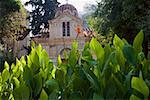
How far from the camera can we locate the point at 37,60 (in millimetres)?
1558

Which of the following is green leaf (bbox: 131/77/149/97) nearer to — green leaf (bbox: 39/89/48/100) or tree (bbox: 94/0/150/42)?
green leaf (bbox: 39/89/48/100)


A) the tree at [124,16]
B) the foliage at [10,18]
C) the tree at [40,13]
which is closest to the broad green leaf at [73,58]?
the tree at [124,16]

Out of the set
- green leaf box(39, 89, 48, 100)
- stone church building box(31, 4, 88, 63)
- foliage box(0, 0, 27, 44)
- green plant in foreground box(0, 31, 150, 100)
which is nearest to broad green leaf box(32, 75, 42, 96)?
green plant in foreground box(0, 31, 150, 100)

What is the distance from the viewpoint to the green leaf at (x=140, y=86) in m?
1.21

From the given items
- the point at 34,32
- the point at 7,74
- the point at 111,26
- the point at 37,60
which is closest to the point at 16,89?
the point at 37,60

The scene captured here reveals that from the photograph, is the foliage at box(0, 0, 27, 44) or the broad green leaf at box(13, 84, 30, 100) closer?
the broad green leaf at box(13, 84, 30, 100)

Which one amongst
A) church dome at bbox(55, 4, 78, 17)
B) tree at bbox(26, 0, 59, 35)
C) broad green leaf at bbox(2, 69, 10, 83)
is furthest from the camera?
tree at bbox(26, 0, 59, 35)

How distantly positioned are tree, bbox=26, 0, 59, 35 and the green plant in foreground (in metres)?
31.6

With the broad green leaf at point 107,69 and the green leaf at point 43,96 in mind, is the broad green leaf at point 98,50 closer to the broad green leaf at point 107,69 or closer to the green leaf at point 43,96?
the broad green leaf at point 107,69

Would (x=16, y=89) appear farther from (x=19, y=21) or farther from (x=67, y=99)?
(x=19, y=21)

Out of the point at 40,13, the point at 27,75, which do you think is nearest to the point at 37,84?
the point at 27,75

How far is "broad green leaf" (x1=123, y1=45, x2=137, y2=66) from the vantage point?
54.4 inches

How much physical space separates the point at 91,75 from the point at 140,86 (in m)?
0.24

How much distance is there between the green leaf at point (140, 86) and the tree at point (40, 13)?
32.0 metres
